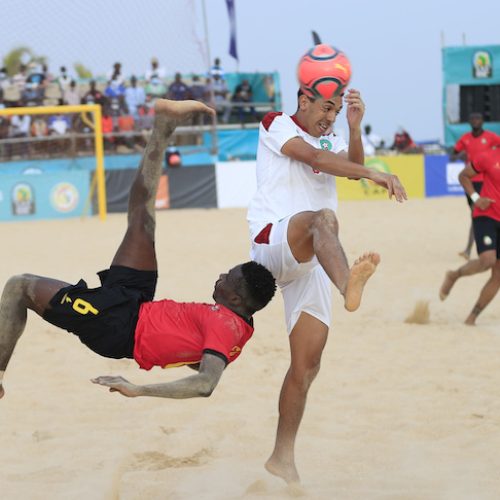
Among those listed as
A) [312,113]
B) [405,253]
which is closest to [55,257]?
[405,253]

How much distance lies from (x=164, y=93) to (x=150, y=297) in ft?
60.4

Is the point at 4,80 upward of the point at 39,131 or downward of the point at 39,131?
upward

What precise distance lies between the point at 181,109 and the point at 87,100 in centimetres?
1713

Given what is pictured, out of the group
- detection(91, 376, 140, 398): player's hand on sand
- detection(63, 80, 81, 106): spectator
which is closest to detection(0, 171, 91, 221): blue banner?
detection(63, 80, 81, 106): spectator

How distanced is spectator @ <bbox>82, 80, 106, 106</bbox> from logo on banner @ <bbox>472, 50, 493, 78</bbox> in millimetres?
9663

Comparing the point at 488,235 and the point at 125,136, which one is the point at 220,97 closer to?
the point at 125,136

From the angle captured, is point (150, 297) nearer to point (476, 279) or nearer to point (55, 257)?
point (476, 279)

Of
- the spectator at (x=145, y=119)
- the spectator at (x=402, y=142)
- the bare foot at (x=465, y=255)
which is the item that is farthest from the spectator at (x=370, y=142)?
the bare foot at (x=465, y=255)

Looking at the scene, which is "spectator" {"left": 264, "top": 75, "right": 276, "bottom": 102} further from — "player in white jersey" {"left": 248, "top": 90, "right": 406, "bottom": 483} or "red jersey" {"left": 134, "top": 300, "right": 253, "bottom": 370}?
"red jersey" {"left": 134, "top": 300, "right": 253, "bottom": 370}

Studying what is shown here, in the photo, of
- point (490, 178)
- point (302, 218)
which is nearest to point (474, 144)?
point (490, 178)

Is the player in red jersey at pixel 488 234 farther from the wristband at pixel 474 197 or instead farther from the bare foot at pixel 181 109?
the bare foot at pixel 181 109

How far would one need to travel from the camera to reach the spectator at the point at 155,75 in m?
22.8

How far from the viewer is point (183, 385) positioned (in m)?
3.92

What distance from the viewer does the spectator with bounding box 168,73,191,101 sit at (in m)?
22.3
